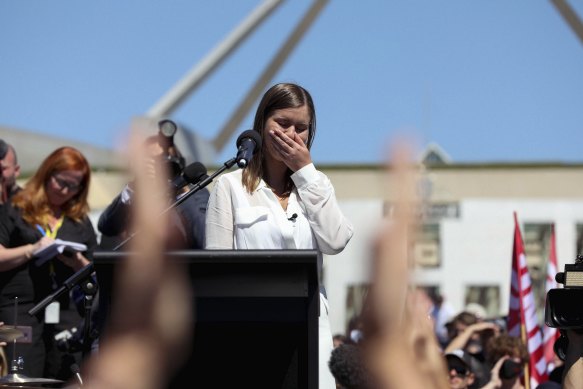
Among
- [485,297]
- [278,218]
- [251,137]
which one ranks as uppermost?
[251,137]

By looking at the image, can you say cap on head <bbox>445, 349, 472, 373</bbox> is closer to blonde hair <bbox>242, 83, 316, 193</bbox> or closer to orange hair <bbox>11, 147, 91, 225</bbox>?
orange hair <bbox>11, 147, 91, 225</bbox>

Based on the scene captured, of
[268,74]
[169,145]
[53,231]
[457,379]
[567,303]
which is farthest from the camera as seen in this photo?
[268,74]

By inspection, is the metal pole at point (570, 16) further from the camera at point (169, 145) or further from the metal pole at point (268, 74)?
the camera at point (169, 145)

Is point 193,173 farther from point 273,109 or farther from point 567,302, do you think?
point 567,302

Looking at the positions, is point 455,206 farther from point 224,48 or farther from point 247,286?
point 247,286

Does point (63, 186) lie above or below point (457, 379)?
above

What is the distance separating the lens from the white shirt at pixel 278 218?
15.4 ft

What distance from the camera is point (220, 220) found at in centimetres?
478

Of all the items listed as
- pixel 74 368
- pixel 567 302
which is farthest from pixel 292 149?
pixel 74 368

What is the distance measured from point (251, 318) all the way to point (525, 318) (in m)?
5.91

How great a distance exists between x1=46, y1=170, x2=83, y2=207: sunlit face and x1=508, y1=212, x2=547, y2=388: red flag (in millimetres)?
3543

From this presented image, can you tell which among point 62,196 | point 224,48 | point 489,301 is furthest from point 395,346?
point 224,48

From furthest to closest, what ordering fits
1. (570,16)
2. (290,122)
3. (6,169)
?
(570,16), (6,169), (290,122)

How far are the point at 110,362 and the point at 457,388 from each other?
435cm
